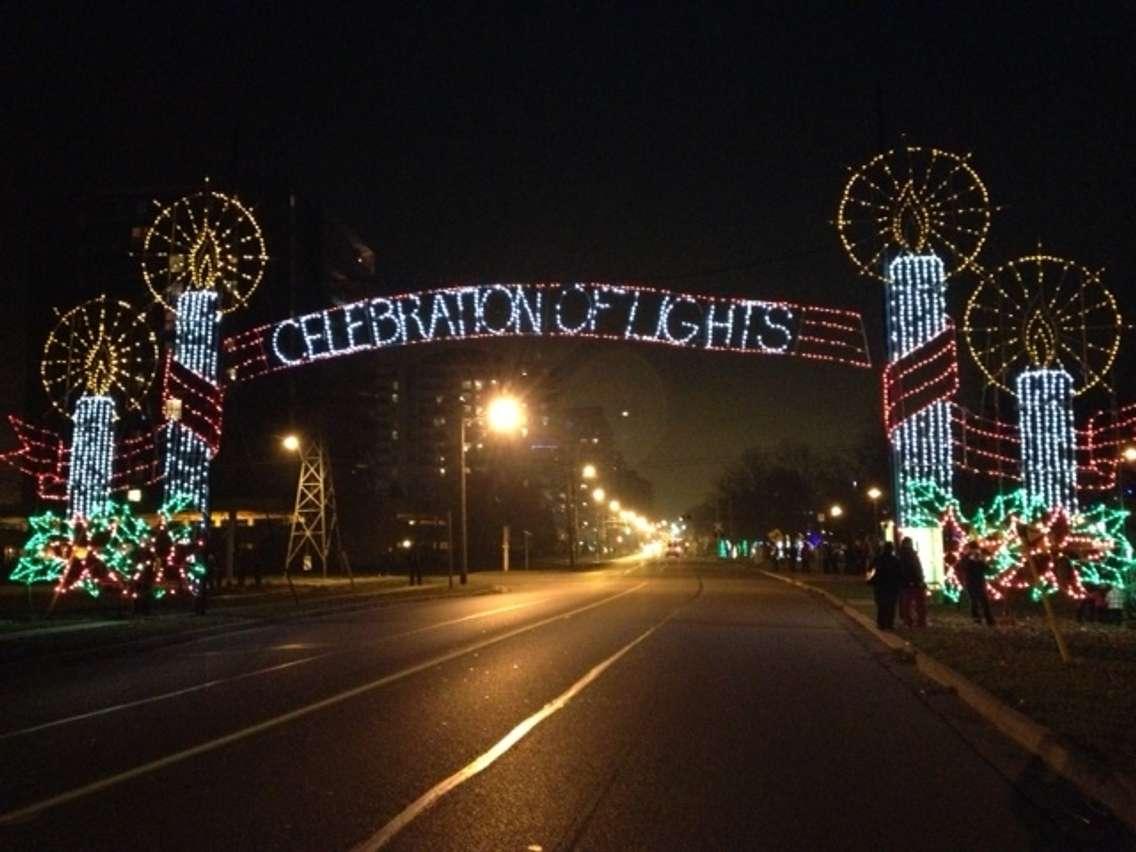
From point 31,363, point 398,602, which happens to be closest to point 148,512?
point 398,602

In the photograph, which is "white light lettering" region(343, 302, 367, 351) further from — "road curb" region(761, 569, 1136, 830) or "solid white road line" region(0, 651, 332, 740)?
"road curb" region(761, 569, 1136, 830)

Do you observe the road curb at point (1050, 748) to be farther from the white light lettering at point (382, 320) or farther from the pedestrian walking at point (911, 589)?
the white light lettering at point (382, 320)

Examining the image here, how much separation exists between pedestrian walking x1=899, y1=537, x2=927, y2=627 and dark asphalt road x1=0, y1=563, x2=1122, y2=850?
12.2 feet

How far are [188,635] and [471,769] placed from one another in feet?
53.7

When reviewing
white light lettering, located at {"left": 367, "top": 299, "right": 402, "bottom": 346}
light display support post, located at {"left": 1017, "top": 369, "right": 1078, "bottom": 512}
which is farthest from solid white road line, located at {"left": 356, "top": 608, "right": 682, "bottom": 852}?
light display support post, located at {"left": 1017, "top": 369, "right": 1078, "bottom": 512}

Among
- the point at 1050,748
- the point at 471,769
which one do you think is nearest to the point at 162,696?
the point at 471,769

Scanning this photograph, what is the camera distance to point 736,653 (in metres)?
18.7

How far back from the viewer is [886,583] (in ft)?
73.1

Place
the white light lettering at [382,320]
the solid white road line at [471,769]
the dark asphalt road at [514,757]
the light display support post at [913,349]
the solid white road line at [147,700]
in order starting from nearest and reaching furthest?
1. the solid white road line at [471,769]
2. the dark asphalt road at [514,757]
3. the solid white road line at [147,700]
4. the light display support post at [913,349]
5. the white light lettering at [382,320]

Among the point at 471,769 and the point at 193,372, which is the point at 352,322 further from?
the point at 471,769

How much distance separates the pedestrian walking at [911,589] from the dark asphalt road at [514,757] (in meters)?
3.73

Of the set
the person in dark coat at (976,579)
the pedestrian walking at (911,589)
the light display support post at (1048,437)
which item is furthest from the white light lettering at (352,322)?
the light display support post at (1048,437)

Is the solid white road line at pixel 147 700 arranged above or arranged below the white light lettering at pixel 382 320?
below

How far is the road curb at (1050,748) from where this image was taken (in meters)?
7.75
